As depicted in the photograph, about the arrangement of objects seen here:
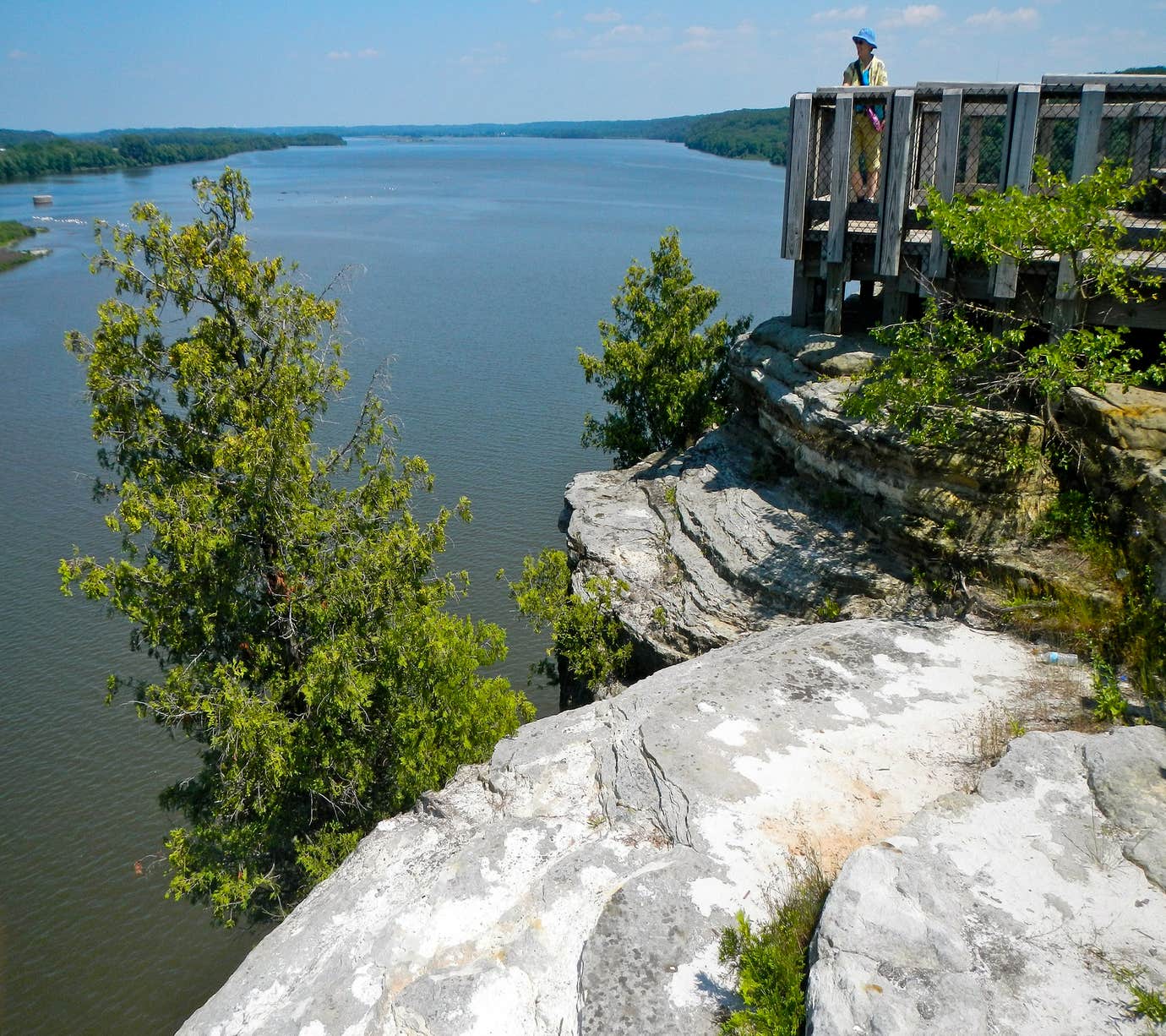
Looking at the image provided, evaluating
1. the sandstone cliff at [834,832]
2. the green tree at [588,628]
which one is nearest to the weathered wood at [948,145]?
the sandstone cliff at [834,832]

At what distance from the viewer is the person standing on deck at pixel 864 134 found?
41.0ft

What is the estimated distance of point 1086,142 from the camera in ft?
33.1

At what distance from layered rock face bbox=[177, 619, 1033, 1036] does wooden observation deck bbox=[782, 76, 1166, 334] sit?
14.7 ft

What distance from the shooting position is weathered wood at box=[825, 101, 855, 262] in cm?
1190

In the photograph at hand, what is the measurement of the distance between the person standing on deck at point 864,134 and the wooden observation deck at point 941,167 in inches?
13.7

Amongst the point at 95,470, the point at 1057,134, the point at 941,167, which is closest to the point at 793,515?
the point at 941,167

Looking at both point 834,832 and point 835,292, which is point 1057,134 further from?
point 834,832

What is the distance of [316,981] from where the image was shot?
677 cm

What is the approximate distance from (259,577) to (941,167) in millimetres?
8936

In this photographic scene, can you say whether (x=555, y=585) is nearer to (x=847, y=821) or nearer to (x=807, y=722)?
(x=807, y=722)

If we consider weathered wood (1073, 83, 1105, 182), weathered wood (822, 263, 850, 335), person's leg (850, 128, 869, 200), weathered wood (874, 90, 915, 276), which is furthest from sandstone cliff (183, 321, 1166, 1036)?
person's leg (850, 128, 869, 200)

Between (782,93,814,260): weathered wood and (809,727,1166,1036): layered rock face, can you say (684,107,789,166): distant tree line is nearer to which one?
(782,93,814,260): weathered wood

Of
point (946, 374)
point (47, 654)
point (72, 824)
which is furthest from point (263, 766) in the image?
point (47, 654)

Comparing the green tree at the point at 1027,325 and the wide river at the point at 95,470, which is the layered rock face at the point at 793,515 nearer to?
the green tree at the point at 1027,325
